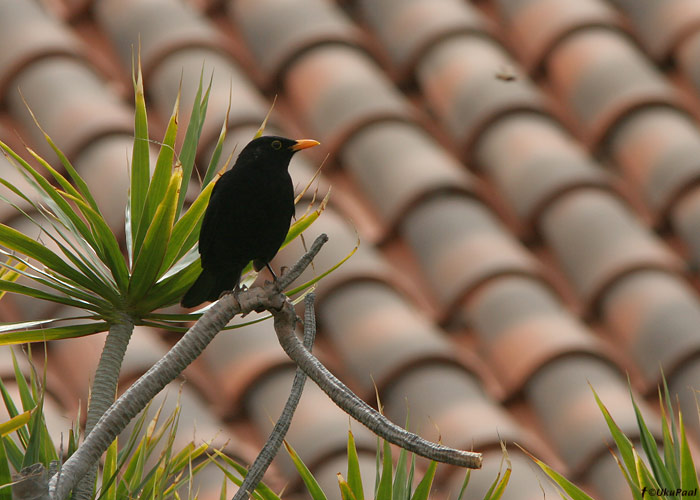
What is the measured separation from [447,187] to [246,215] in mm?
1886

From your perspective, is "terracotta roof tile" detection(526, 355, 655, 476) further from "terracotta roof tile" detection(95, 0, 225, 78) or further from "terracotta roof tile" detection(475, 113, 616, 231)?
"terracotta roof tile" detection(95, 0, 225, 78)

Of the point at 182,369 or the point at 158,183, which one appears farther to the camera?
the point at 158,183

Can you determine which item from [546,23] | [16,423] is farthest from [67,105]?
[16,423]

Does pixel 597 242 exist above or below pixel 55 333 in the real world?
below

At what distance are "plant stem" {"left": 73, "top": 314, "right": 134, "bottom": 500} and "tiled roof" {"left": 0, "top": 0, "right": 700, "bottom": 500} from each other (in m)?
1.09

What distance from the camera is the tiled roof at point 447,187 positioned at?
279 cm

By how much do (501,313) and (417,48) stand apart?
4.12 ft

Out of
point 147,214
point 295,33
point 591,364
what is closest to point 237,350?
point 591,364

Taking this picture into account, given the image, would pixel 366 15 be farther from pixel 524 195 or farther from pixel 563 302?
pixel 563 302

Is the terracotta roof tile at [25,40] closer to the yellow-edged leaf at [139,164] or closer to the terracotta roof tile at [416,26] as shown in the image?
the terracotta roof tile at [416,26]

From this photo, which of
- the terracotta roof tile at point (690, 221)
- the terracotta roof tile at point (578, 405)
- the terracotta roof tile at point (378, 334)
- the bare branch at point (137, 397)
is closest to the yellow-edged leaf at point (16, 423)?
the bare branch at point (137, 397)

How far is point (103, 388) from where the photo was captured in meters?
1.48

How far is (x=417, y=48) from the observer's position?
3.86m

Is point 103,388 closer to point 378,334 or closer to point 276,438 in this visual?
point 276,438
